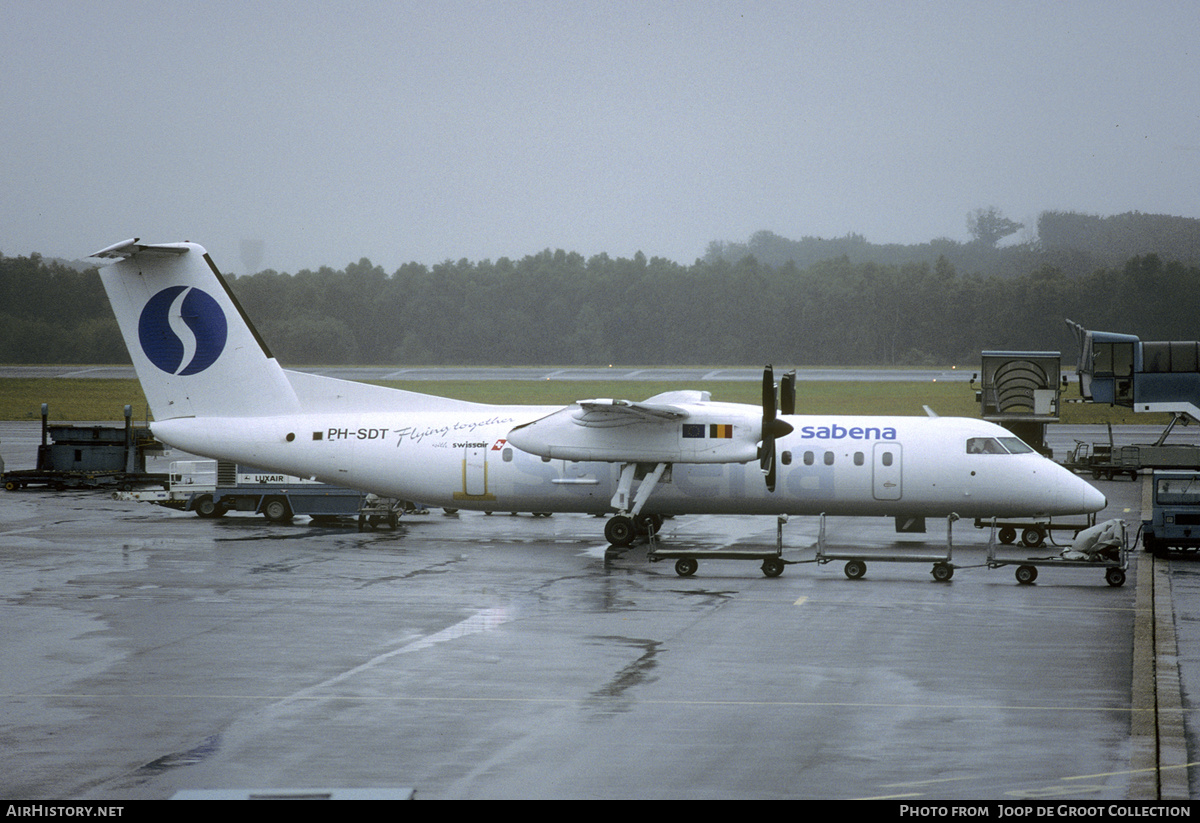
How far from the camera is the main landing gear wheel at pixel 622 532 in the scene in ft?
88.7

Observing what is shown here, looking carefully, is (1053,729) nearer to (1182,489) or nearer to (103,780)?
(103,780)

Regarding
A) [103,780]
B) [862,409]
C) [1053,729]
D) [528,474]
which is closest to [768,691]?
[1053,729]

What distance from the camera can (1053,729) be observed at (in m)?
12.7

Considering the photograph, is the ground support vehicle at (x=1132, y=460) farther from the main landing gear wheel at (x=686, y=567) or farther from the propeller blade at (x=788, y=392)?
the main landing gear wheel at (x=686, y=567)

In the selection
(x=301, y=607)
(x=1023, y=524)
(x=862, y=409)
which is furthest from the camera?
(x=862, y=409)

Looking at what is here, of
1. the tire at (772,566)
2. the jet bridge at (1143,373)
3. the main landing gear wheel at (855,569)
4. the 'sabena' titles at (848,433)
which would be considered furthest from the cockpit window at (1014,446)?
the jet bridge at (1143,373)

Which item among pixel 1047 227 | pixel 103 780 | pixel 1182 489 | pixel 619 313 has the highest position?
pixel 1047 227

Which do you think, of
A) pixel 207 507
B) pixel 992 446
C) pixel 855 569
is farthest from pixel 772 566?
pixel 207 507

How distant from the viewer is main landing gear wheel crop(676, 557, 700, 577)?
933 inches

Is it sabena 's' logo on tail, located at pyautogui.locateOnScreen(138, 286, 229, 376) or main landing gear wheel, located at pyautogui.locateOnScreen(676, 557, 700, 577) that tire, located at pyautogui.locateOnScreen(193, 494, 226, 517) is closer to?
sabena 's' logo on tail, located at pyautogui.locateOnScreen(138, 286, 229, 376)

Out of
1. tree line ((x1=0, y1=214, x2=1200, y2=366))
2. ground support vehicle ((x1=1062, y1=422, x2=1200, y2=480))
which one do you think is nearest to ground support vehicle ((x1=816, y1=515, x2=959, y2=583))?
ground support vehicle ((x1=1062, y1=422, x2=1200, y2=480))

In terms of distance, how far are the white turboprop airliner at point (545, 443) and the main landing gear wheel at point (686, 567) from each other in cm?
315

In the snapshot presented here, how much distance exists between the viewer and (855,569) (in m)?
23.6

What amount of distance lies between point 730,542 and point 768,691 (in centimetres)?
1508
